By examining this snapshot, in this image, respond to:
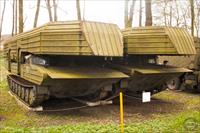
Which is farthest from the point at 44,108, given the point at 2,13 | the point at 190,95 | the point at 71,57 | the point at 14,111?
the point at 2,13

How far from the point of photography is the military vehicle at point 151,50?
11812mm

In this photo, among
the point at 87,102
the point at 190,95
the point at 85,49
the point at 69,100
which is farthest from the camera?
the point at 190,95

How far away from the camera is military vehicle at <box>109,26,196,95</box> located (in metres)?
11.8

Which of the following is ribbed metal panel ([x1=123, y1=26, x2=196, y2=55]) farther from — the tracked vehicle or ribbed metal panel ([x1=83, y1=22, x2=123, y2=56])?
ribbed metal panel ([x1=83, y1=22, x2=123, y2=56])

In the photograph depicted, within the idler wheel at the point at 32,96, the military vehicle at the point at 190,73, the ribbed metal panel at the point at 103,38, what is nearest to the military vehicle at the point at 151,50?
the ribbed metal panel at the point at 103,38

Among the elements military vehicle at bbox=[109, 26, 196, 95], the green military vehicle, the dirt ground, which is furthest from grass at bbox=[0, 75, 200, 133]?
military vehicle at bbox=[109, 26, 196, 95]

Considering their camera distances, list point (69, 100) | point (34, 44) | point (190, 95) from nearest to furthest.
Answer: point (34, 44) < point (69, 100) < point (190, 95)

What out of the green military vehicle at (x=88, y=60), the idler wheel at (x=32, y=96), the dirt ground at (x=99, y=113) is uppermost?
the green military vehicle at (x=88, y=60)

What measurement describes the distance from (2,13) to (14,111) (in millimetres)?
39709

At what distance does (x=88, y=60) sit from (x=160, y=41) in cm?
236

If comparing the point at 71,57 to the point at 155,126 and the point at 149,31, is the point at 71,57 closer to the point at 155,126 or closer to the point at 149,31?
the point at 149,31

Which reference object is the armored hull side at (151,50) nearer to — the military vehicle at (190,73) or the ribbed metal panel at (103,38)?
the ribbed metal panel at (103,38)

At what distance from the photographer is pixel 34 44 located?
11008 mm

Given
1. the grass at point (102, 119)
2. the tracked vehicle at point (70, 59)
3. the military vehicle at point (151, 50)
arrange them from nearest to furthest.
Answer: the grass at point (102, 119), the tracked vehicle at point (70, 59), the military vehicle at point (151, 50)
